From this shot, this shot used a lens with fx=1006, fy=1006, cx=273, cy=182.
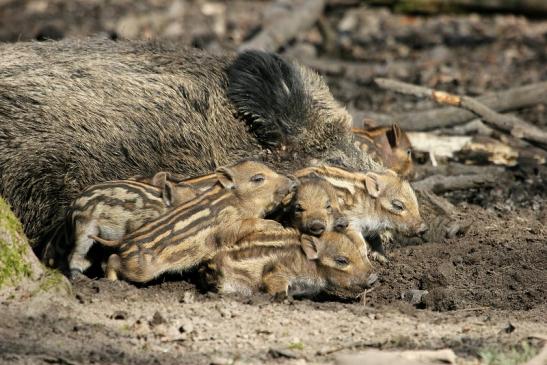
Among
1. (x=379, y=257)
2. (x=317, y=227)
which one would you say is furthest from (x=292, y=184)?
(x=379, y=257)

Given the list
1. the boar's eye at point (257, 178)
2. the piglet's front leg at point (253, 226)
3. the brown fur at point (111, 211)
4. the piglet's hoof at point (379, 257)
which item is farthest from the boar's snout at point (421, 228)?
the brown fur at point (111, 211)

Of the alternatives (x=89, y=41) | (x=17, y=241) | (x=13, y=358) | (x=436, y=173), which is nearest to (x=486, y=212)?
(x=436, y=173)

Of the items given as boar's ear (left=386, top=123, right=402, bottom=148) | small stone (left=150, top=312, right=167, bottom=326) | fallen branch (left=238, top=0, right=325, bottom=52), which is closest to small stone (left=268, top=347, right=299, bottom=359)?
small stone (left=150, top=312, right=167, bottom=326)

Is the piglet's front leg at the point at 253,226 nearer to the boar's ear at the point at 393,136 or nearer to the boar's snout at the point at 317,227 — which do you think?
the boar's snout at the point at 317,227

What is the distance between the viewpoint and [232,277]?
6.57 meters

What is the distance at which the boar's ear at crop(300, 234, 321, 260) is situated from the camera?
674 cm

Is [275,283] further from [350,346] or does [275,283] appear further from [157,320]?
[350,346]

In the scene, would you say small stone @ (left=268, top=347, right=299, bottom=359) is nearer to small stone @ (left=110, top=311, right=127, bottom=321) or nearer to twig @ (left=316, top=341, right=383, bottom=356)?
twig @ (left=316, top=341, right=383, bottom=356)

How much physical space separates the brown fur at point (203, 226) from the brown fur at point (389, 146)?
187cm

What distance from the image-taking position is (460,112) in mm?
10938

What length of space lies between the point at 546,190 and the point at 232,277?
4515mm

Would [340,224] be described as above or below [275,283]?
above

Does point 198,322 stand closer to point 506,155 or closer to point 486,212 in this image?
point 486,212

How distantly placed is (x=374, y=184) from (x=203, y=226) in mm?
1553
